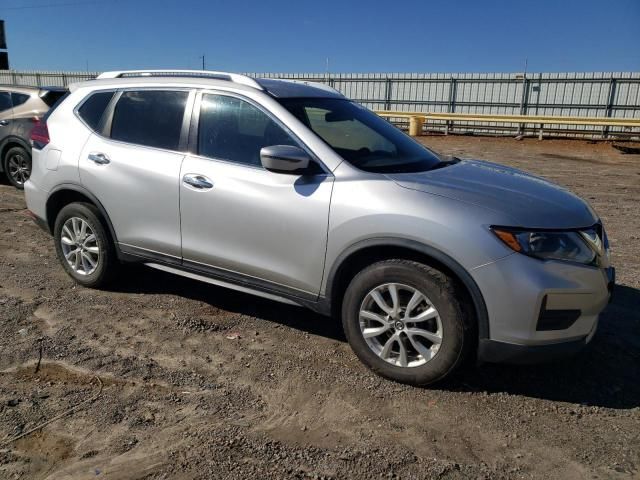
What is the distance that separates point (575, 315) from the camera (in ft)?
10.1

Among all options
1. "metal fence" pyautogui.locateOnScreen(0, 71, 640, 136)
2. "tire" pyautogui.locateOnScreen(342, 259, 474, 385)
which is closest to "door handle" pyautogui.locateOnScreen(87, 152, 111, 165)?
"tire" pyautogui.locateOnScreen(342, 259, 474, 385)

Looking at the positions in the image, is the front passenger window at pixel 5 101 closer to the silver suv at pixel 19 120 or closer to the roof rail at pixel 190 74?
the silver suv at pixel 19 120

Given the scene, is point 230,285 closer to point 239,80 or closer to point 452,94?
point 239,80

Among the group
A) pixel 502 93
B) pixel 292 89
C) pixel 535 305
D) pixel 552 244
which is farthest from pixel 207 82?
pixel 502 93

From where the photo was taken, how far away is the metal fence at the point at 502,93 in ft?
70.4

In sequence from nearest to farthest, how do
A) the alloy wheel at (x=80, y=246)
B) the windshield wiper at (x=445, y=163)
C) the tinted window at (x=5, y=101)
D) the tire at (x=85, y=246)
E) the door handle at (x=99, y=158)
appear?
the windshield wiper at (x=445, y=163) → the door handle at (x=99, y=158) → the tire at (x=85, y=246) → the alloy wheel at (x=80, y=246) → the tinted window at (x=5, y=101)

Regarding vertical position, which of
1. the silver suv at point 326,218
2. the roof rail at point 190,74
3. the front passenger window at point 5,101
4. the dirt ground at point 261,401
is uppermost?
the roof rail at point 190,74

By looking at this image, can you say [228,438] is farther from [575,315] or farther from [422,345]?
[575,315]

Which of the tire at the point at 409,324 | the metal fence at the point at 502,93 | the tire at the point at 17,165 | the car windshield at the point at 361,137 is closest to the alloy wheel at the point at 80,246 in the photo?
the car windshield at the point at 361,137

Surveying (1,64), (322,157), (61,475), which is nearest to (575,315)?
(322,157)

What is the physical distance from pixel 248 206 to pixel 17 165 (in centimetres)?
689

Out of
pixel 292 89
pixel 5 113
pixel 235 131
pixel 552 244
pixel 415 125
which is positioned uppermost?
pixel 292 89

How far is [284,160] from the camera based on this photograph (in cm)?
342

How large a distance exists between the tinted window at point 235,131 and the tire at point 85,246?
1.25 m
